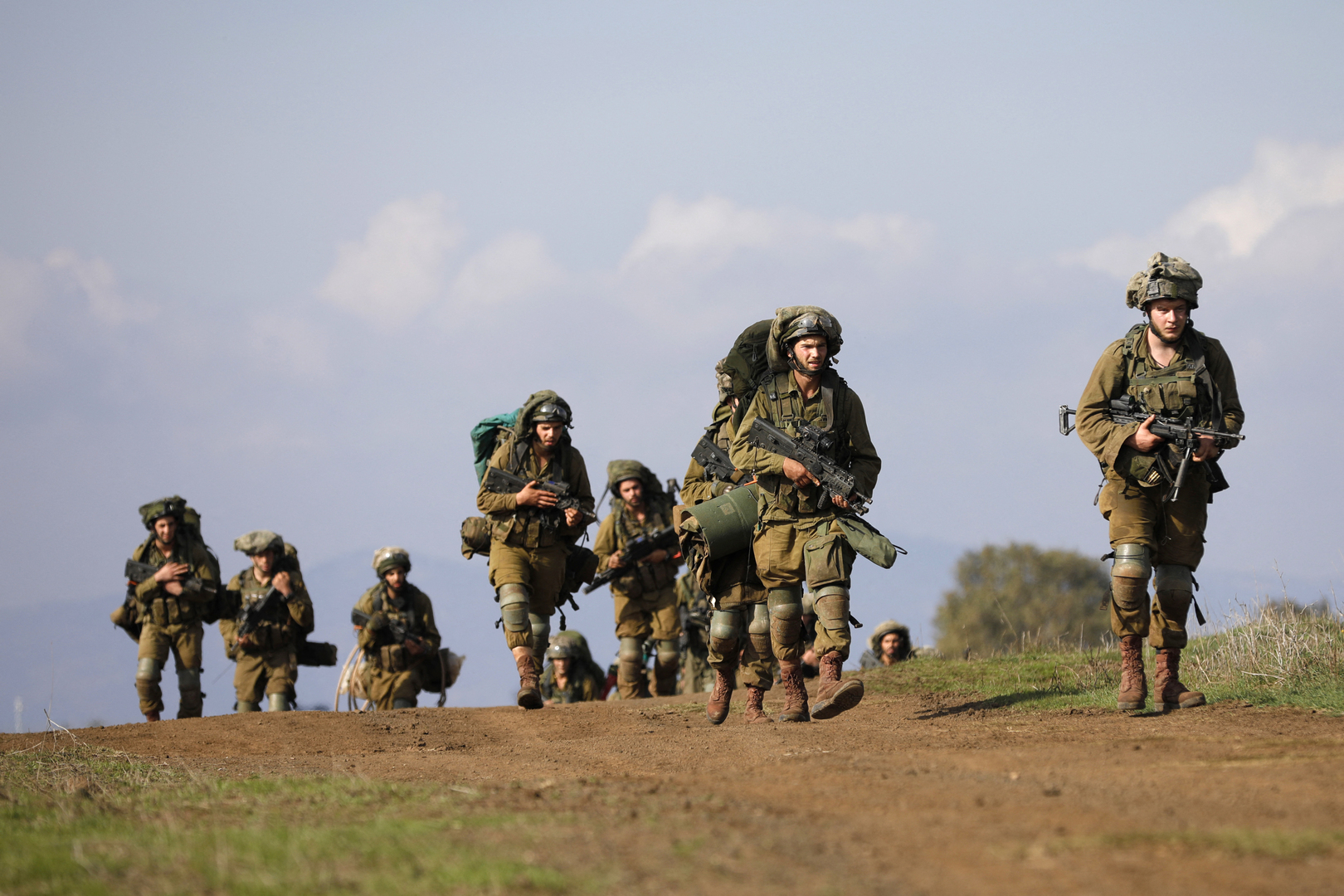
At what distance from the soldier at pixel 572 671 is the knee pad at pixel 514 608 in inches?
264

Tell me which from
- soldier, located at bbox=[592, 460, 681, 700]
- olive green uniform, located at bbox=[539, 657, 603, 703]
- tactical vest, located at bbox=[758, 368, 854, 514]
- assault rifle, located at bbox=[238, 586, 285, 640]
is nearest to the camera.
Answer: tactical vest, located at bbox=[758, 368, 854, 514]

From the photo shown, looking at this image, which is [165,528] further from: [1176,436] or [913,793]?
[913,793]

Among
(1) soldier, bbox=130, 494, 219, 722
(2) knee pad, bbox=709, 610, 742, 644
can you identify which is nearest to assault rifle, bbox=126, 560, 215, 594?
(1) soldier, bbox=130, 494, 219, 722

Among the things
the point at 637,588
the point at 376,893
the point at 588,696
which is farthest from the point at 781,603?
the point at 588,696

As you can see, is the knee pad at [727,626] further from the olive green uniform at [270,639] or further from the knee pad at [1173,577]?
the olive green uniform at [270,639]

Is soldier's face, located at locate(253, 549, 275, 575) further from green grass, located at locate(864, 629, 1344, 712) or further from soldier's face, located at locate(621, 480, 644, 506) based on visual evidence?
green grass, located at locate(864, 629, 1344, 712)

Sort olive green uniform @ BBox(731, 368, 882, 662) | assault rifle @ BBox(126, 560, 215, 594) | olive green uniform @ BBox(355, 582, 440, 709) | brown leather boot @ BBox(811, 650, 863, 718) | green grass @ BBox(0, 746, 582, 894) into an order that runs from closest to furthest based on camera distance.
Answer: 1. green grass @ BBox(0, 746, 582, 894)
2. brown leather boot @ BBox(811, 650, 863, 718)
3. olive green uniform @ BBox(731, 368, 882, 662)
4. assault rifle @ BBox(126, 560, 215, 594)
5. olive green uniform @ BBox(355, 582, 440, 709)

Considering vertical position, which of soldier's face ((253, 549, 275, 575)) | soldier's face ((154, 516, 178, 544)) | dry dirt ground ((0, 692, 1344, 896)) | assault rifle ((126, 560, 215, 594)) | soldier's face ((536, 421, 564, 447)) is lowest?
dry dirt ground ((0, 692, 1344, 896))

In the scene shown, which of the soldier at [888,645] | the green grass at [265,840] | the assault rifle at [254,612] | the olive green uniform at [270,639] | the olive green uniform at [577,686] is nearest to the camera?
the green grass at [265,840]

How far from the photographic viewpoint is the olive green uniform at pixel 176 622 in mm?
14141

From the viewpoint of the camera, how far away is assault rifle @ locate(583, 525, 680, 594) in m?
15.1

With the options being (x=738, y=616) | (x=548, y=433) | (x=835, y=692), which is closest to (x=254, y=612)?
(x=548, y=433)

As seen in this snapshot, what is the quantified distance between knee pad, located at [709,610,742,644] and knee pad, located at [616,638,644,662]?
607cm

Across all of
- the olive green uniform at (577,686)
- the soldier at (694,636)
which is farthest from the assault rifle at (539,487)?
the olive green uniform at (577,686)
